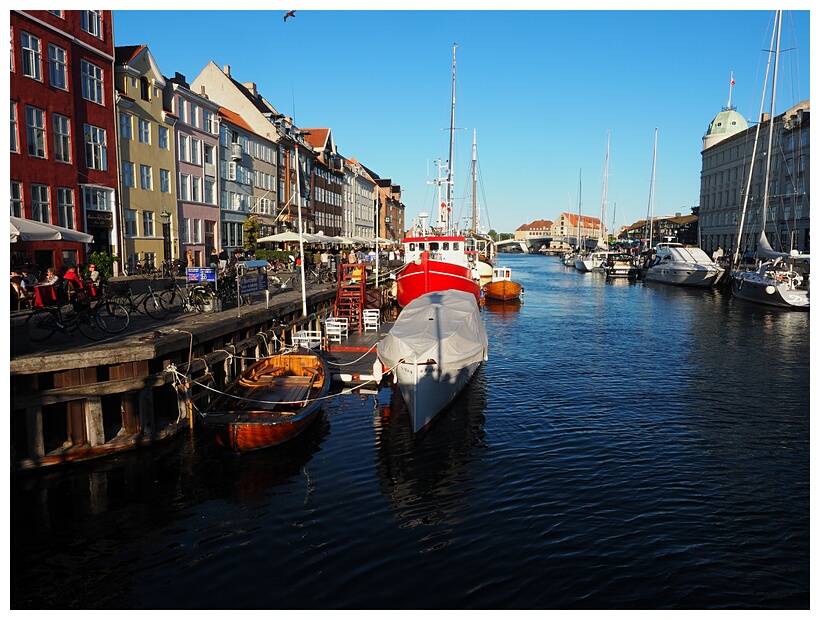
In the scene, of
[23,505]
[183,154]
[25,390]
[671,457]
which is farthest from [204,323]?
[183,154]

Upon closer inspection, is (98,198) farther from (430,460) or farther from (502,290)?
(502,290)

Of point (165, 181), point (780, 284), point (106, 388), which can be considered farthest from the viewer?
point (780, 284)

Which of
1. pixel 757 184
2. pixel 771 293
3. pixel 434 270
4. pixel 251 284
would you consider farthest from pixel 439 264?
pixel 757 184

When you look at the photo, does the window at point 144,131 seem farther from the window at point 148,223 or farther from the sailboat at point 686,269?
the sailboat at point 686,269

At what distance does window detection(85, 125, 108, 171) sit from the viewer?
3472cm

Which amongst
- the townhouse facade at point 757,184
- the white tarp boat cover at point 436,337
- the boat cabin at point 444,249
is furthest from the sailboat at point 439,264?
the townhouse facade at point 757,184

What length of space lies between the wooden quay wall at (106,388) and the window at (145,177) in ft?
78.7

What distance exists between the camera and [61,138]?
3216 centimetres

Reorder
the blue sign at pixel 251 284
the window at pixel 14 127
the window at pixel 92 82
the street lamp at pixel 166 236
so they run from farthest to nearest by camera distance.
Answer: the street lamp at pixel 166 236, the window at pixel 92 82, the window at pixel 14 127, the blue sign at pixel 251 284

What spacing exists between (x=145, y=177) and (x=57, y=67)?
10055 mm

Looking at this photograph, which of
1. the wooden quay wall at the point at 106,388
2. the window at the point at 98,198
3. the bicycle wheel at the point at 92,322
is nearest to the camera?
the wooden quay wall at the point at 106,388

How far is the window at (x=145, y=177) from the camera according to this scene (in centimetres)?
4050
